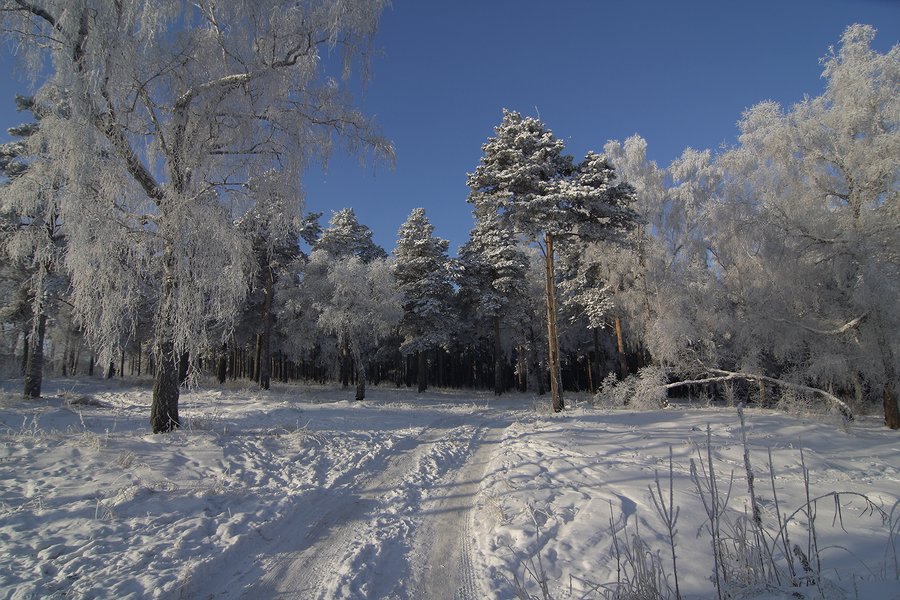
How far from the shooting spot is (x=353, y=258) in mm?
24359

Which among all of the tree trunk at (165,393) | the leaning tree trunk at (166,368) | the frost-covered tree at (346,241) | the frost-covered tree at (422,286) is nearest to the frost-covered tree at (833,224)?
the leaning tree trunk at (166,368)

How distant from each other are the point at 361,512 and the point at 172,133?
7.92m

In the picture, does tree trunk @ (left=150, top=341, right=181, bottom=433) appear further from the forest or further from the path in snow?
the path in snow

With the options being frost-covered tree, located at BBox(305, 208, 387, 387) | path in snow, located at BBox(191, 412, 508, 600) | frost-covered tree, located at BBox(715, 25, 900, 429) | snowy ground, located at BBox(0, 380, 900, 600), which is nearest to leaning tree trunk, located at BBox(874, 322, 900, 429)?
frost-covered tree, located at BBox(715, 25, 900, 429)

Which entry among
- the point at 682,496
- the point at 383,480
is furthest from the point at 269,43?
the point at 682,496

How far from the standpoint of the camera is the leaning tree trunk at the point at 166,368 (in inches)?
323

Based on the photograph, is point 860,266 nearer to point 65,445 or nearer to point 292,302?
point 65,445

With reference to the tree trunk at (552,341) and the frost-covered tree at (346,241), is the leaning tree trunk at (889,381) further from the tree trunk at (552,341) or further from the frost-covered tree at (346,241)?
the frost-covered tree at (346,241)

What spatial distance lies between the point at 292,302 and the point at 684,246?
21.9 metres

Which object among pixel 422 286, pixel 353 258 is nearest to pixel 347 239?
pixel 422 286

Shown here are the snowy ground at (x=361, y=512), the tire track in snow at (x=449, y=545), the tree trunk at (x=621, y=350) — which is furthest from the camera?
the tree trunk at (x=621, y=350)

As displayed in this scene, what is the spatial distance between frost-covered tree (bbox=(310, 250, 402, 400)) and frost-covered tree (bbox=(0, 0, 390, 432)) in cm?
1365

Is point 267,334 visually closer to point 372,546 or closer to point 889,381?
point 372,546

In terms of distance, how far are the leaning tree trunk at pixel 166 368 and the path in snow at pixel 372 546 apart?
4391 mm
